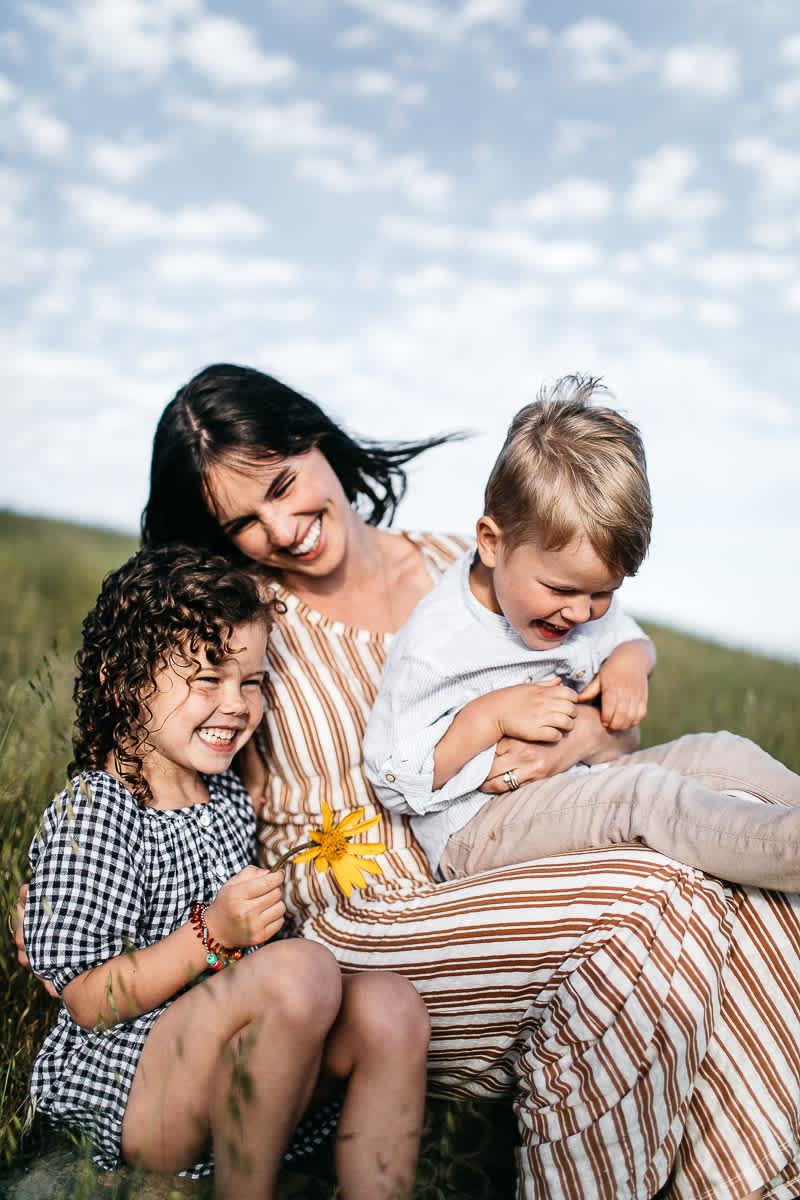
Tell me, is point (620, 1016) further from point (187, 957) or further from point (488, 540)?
point (488, 540)

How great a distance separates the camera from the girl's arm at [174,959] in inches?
74.6

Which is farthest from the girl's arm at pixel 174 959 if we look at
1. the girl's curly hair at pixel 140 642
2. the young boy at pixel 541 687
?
the young boy at pixel 541 687

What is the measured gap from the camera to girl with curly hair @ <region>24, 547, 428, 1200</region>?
1812 mm

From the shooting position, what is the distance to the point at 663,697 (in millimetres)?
6145

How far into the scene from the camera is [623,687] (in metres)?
2.67

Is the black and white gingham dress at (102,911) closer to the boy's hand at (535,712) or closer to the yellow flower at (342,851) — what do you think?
the yellow flower at (342,851)

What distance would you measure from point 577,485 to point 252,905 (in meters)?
1.23

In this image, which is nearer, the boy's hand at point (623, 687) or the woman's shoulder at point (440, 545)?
the boy's hand at point (623, 687)

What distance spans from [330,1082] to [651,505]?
5.08ft

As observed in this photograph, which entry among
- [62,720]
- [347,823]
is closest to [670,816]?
[347,823]

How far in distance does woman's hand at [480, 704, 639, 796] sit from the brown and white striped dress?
0.32m

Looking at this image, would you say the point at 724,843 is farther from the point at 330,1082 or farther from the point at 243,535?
the point at 243,535

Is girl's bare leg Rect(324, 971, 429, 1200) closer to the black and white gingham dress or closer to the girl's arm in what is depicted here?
the girl's arm

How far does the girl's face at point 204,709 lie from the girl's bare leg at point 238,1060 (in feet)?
1.99
